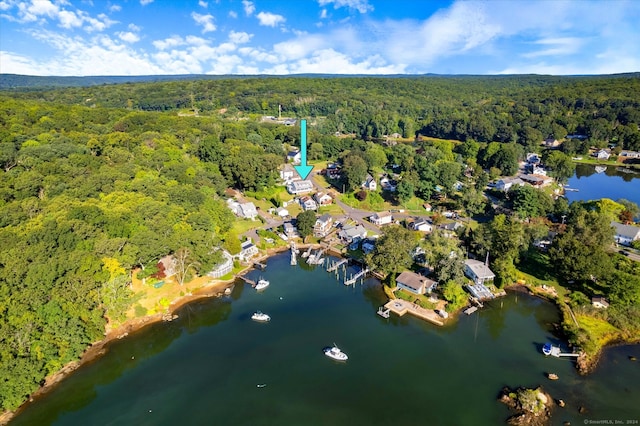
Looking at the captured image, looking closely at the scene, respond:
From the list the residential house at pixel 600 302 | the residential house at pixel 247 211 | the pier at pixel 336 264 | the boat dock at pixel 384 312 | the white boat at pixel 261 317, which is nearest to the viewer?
the residential house at pixel 600 302

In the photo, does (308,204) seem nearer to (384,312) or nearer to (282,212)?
(282,212)

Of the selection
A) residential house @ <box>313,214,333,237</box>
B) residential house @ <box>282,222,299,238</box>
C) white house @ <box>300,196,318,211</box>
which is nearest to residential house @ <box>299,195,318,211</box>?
white house @ <box>300,196,318,211</box>

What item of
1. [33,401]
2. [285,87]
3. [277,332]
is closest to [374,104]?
[285,87]

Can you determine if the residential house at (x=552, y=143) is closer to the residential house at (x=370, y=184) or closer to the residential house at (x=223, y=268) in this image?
the residential house at (x=370, y=184)

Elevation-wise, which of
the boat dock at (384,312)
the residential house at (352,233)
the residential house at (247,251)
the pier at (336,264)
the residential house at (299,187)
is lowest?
the boat dock at (384,312)

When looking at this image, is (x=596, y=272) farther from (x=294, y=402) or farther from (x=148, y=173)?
(x=148, y=173)

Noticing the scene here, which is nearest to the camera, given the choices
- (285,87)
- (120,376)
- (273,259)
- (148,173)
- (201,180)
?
(120,376)

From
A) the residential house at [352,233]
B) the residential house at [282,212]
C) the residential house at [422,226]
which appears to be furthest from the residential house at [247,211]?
the residential house at [422,226]
